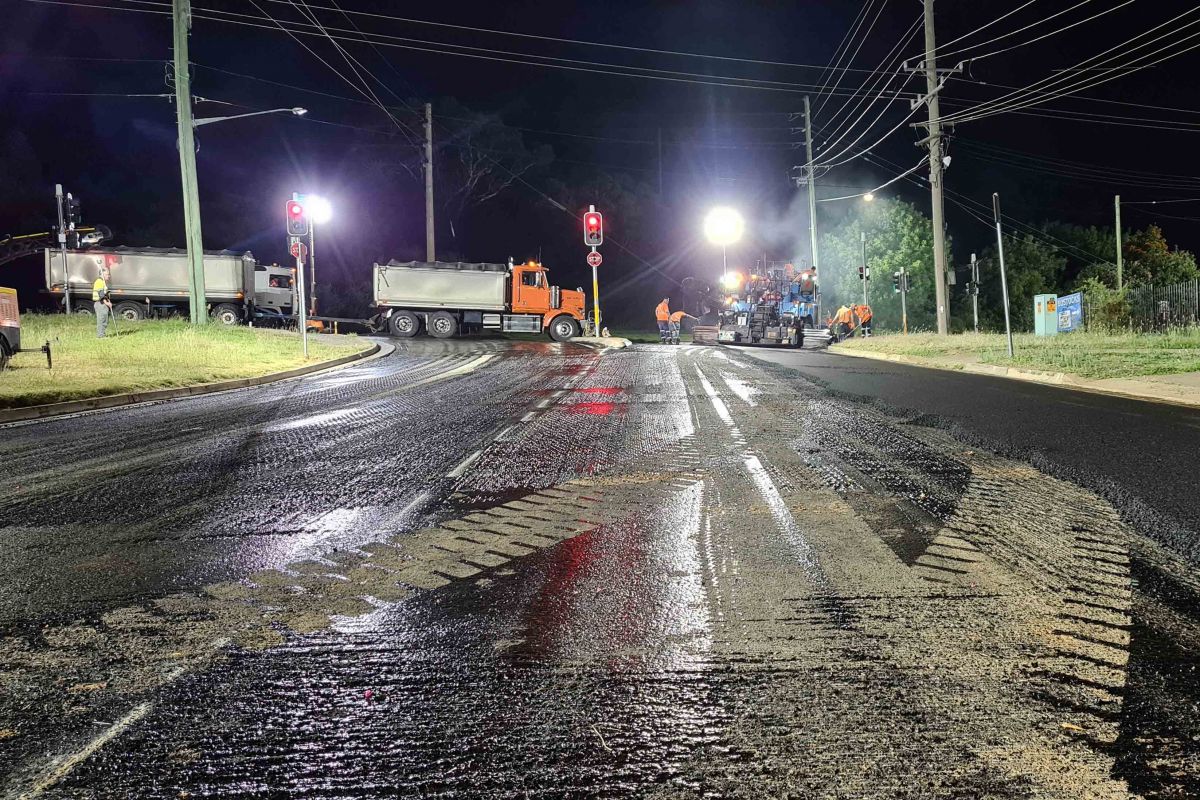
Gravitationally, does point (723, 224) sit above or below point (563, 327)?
above

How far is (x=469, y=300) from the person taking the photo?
1505 inches

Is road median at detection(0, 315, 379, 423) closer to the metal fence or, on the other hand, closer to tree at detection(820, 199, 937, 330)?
the metal fence

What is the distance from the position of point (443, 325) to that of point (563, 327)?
5.18 metres

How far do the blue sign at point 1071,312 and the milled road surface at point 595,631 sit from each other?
27.4 m

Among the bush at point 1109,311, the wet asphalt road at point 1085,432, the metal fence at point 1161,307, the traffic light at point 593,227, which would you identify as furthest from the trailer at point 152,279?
the metal fence at point 1161,307

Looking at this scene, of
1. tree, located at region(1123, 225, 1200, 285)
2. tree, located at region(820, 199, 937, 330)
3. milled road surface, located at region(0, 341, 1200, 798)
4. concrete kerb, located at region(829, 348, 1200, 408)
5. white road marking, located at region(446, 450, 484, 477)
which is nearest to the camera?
milled road surface, located at region(0, 341, 1200, 798)

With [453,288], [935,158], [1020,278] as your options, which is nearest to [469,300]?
[453,288]

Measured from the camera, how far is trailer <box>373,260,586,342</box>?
1499 inches

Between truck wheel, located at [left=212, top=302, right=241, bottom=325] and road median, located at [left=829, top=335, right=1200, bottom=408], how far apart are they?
25.4 meters

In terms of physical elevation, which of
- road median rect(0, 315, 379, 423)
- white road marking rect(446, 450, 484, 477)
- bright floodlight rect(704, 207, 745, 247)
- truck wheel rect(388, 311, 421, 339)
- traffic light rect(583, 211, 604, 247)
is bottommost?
white road marking rect(446, 450, 484, 477)

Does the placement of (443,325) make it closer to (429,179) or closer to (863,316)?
(429,179)

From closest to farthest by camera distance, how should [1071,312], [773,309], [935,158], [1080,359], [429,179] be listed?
1. [1080,359]
2. [935,158]
3. [1071,312]
4. [773,309]
5. [429,179]

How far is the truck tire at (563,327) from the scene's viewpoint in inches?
1521

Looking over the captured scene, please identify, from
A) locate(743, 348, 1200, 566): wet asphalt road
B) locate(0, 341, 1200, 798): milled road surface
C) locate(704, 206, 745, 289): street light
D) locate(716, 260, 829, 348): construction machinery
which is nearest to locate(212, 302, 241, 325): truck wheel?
locate(716, 260, 829, 348): construction machinery
